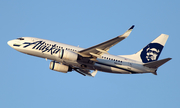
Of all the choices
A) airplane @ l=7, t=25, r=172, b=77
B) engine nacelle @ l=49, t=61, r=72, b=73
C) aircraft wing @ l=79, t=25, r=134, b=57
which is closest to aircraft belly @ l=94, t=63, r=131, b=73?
airplane @ l=7, t=25, r=172, b=77

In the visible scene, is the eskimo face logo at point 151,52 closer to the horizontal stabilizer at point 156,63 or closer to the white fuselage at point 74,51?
the white fuselage at point 74,51

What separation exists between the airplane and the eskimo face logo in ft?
0.63

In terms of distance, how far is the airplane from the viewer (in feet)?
122

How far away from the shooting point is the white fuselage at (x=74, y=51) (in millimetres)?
38719

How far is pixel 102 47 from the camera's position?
35.4m

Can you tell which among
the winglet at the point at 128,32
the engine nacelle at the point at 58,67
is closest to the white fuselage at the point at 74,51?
the engine nacelle at the point at 58,67

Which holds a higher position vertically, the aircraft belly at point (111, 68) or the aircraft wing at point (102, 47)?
the aircraft wing at point (102, 47)

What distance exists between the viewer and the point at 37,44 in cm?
3950

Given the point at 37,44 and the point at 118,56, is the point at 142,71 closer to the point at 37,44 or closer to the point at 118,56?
the point at 118,56

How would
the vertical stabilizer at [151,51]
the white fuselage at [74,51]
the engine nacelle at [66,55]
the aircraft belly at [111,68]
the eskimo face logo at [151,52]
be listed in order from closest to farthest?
A: the engine nacelle at [66,55], the white fuselage at [74,51], the aircraft belly at [111,68], the vertical stabilizer at [151,51], the eskimo face logo at [151,52]

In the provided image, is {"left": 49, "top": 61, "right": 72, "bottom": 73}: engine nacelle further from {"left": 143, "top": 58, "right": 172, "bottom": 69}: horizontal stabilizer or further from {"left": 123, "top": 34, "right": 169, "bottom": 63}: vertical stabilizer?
{"left": 143, "top": 58, "right": 172, "bottom": 69}: horizontal stabilizer

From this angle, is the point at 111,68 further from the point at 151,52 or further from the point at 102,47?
the point at 151,52

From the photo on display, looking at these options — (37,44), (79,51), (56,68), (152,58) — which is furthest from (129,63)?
(37,44)

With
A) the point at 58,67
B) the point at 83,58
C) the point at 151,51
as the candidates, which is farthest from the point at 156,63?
the point at 58,67
